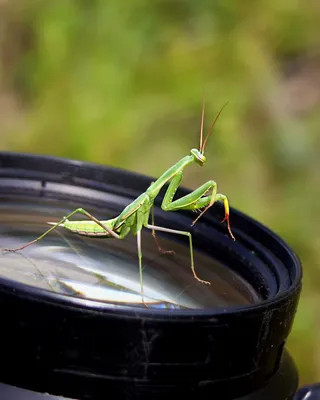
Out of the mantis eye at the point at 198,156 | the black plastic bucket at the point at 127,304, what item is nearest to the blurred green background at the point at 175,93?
the mantis eye at the point at 198,156

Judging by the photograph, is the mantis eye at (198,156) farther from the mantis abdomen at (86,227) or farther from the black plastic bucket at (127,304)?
the mantis abdomen at (86,227)

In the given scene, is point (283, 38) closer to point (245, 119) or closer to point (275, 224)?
point (245, 119)

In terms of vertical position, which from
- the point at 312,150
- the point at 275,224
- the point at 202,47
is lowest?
the point at 275,224

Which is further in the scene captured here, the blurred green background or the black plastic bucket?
the blurred green background

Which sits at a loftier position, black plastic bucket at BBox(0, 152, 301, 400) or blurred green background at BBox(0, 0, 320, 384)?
black plastic bucket at BBox(0, 152, 301, 400)

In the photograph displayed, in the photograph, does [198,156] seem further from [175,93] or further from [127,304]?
[175,93]

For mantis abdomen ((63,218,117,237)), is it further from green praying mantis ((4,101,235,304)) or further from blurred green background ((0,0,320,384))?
blurred green background ((0,0,320,384))

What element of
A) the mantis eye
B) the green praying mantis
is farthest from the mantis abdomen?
the mantis eye

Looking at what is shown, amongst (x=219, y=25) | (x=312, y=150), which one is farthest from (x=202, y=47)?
(x=312, y=150)
